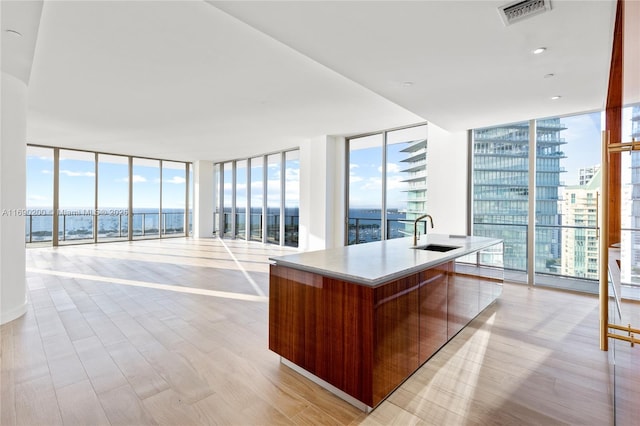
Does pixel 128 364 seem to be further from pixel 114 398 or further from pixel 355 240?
pixel 355 240

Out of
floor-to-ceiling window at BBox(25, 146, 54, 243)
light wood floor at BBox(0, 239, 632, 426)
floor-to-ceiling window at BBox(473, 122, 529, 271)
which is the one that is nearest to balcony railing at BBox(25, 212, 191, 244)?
floor-to-ceiling window at BBox(25, 146, 54, 243)

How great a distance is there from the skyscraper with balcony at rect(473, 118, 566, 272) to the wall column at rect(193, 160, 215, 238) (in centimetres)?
898

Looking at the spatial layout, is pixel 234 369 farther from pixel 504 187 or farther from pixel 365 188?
pixel 365 188

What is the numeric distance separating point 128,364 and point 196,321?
3.00 feet

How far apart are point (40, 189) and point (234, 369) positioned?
388 inches

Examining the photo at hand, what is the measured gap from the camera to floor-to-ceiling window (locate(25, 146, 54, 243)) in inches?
349

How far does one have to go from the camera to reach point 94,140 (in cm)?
793

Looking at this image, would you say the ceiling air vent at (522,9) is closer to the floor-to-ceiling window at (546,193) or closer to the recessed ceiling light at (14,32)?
the floor-to-ceiling window at (546,193)

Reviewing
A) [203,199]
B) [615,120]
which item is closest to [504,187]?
[615,120]

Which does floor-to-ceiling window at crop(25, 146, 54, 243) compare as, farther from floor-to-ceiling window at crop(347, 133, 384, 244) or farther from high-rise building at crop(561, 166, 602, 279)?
high-rise building at crop(561, 166, 602, 279)

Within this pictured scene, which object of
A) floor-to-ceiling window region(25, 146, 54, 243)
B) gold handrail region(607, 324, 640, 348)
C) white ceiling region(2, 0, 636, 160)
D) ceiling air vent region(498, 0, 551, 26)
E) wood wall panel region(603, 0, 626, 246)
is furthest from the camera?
floor-to-ceiling window region(25, 146, 54, 243)

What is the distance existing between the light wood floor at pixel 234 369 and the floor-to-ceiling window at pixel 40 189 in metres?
6.15

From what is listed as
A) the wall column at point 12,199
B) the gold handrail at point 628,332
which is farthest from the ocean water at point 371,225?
the wall column at point 12,199

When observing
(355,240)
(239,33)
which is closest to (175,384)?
(239,33)
